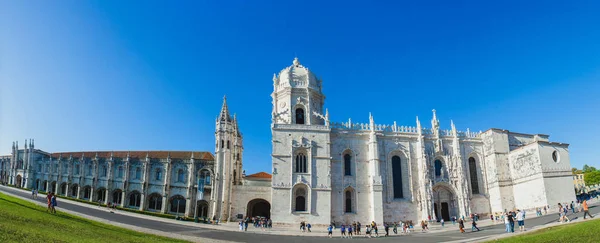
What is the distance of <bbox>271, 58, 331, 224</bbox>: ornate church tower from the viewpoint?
3775 centimetres

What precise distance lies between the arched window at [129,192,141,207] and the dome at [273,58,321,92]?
2599 centimetres

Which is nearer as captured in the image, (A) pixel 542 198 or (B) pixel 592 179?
(A) pixel 542 198

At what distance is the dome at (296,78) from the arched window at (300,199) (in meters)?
12.0

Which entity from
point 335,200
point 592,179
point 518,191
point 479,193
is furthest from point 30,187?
point 592,179

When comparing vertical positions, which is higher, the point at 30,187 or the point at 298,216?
the point at 30,187

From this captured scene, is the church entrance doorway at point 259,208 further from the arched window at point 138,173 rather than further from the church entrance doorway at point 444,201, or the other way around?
the arched window at point 138,173

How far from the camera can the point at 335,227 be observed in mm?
38438

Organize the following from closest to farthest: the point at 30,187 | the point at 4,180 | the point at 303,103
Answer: the point at 303,103 < the point at 30,187 < the point at 4,180

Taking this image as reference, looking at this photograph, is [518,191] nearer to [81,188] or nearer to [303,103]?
[303,103]

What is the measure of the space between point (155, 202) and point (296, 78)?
88.6 feet

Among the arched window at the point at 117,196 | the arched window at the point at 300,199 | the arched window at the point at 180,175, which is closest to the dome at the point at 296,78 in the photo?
the arched window at the point at 300,199

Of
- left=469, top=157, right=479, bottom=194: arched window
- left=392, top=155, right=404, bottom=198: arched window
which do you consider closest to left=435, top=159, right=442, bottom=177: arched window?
left=469, top=157, right=479, bottom=194: arched window

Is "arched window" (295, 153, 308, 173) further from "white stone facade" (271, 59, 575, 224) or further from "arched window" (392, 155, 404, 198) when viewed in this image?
"arched window" (392, 155, 404, 198)

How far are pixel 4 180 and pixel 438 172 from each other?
242 feet
